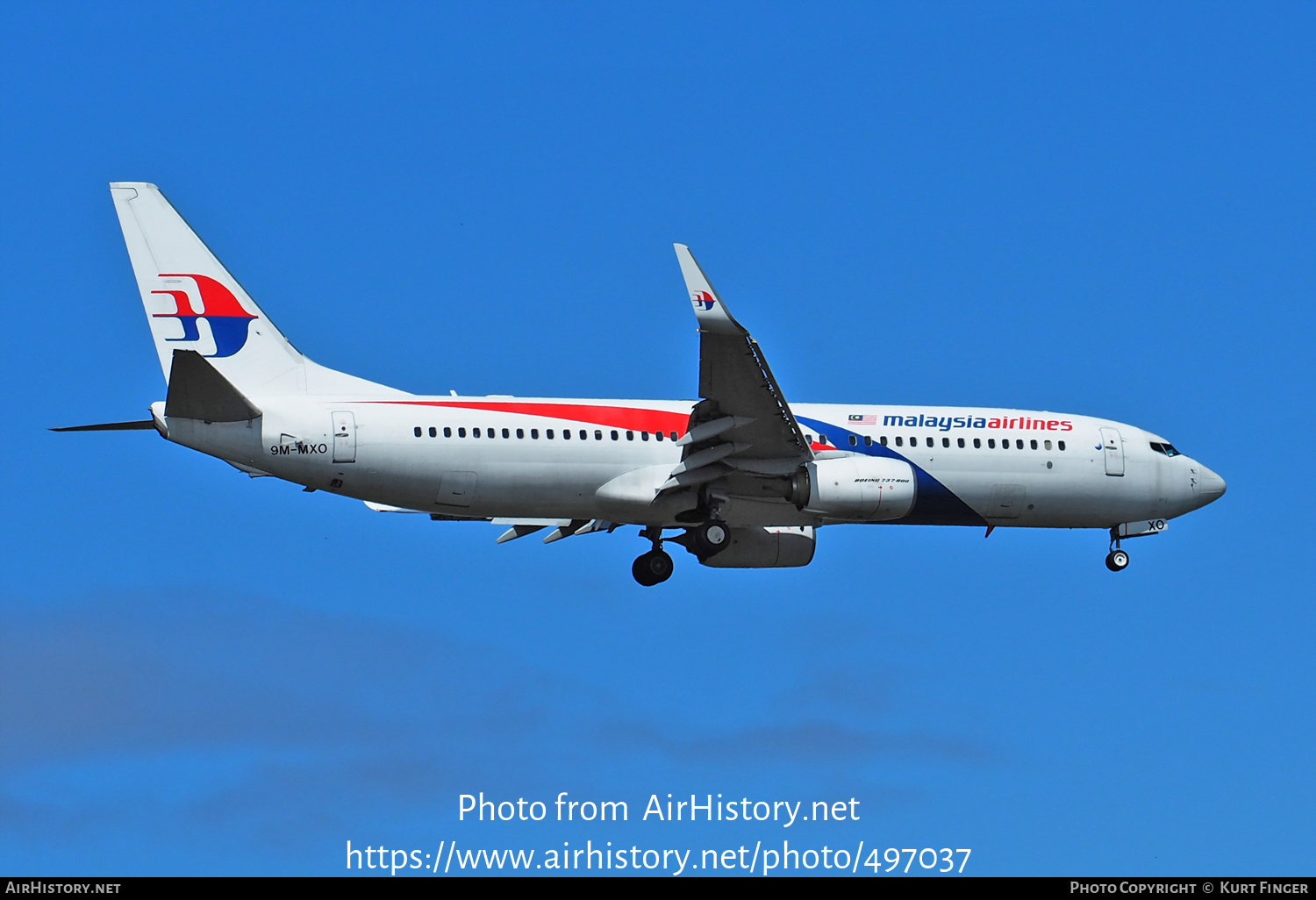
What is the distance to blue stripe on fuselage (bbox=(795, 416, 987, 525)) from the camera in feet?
133

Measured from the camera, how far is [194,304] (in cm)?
3797

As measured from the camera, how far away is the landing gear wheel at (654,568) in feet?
138

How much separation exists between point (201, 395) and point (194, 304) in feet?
11.6

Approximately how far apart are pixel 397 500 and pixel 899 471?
1063 centimetres

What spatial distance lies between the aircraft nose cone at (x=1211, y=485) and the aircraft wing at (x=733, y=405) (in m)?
11.0

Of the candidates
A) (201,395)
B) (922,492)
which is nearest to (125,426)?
(201,395)

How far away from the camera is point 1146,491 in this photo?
43031mm

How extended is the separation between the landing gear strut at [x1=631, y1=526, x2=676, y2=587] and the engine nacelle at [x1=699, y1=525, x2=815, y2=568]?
2.87ft

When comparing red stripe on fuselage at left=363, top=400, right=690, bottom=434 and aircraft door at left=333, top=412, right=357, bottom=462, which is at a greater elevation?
red stripe on fuselage at left=363, top=400, right=690, bottom=434

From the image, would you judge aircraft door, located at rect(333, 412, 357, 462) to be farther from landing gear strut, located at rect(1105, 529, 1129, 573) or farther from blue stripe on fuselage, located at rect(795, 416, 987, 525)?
landing gear strut, located at rect(1105, 529, 1129, 573)

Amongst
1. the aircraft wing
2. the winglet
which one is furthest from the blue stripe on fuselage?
the winglet

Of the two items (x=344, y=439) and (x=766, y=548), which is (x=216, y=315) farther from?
(x=766, y=548)

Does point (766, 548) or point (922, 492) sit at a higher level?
point (922, 492)

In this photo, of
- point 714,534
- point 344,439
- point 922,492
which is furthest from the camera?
point 922,492
